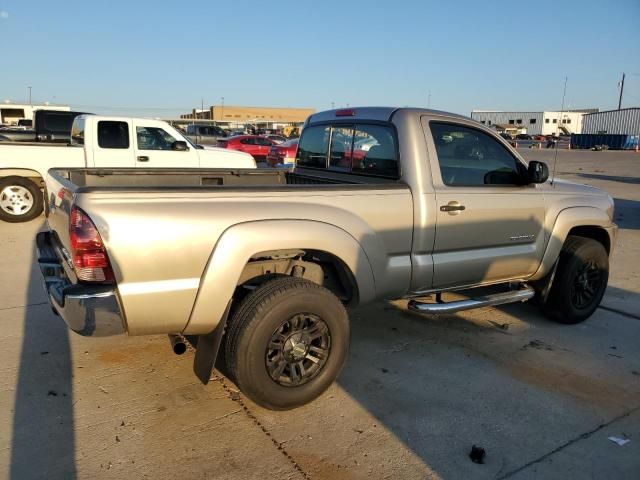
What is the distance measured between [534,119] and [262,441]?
103588 millimetres

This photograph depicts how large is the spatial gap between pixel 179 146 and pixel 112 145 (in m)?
1.22

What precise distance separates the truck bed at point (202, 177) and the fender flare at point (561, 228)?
1.67 metres

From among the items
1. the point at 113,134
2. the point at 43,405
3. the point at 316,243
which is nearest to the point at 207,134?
the point at 113,134

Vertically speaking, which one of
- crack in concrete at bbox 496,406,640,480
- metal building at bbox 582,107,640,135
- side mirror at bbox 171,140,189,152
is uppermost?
metal building at bbox 582,107,640,135

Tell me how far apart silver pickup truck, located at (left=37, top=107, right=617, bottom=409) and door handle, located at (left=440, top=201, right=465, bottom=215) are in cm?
2

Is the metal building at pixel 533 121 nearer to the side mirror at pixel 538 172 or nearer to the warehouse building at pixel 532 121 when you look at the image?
the warehouse building at pixel 532 121

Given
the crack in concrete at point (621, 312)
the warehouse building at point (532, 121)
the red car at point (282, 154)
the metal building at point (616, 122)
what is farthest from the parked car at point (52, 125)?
the warehouse building at point (532, 121)

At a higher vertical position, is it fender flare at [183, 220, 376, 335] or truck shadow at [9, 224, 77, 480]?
fender flare at [183, 220, 376, 335]

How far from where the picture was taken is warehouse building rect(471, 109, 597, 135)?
87.6 m

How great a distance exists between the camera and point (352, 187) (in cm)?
338

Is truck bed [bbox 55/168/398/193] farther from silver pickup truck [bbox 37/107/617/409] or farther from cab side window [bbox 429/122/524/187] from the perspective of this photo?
cab side window [bbox 429/122/524/187]

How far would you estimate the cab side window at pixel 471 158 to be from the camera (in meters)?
3.89

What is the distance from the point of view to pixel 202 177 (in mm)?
4828

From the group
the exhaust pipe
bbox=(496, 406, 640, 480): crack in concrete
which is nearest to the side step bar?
bbox=(496, 406, 640, 480): crack in concrete
